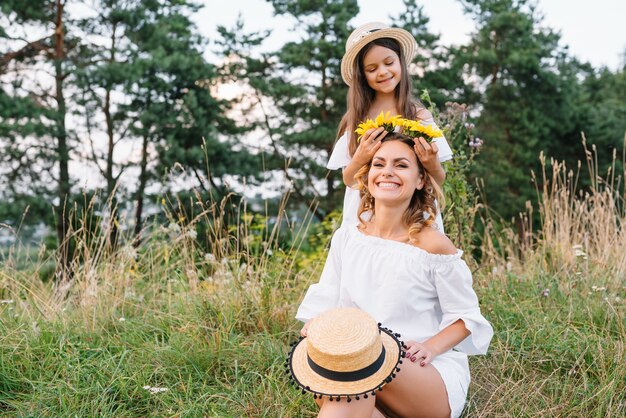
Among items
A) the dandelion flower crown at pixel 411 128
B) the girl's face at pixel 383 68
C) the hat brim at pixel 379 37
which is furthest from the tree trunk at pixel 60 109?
the dandelion flower crown at pixel 411 128

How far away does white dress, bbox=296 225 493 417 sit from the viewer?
2119mm

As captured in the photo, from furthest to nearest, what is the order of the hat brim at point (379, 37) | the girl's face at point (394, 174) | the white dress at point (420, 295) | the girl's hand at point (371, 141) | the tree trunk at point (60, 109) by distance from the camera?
the tree trunk at point (60, 109) < the hat brim at point (379, 37) < the girl's hand at point (371, 141) < the girl's face at point (394, 174) < the white dress at point (420, 295)

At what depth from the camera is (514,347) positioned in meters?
3.12

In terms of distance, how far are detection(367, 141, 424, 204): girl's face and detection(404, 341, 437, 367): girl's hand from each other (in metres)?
0.52

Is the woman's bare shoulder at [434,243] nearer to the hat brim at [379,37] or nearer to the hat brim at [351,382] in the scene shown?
the hat brim at [351,382]

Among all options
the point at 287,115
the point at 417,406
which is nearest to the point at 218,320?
the point at 417,406

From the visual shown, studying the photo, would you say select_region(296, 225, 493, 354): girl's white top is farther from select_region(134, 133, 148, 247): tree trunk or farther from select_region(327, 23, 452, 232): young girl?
select_region(134, 133, 148, 247): tree trunk

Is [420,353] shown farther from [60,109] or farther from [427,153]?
[60,109]

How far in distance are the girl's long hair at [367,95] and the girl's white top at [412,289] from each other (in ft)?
3.01

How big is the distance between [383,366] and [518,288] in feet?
7.49

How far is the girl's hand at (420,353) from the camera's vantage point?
6.58 feet

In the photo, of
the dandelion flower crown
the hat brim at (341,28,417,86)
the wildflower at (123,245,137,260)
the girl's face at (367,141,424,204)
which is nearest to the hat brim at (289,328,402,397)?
the girl's face at (367,141,424,204)

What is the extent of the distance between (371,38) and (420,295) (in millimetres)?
1421

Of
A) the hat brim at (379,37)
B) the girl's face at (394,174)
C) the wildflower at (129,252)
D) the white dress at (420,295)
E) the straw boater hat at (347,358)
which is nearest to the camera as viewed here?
the straw boater hat at (347,358)
